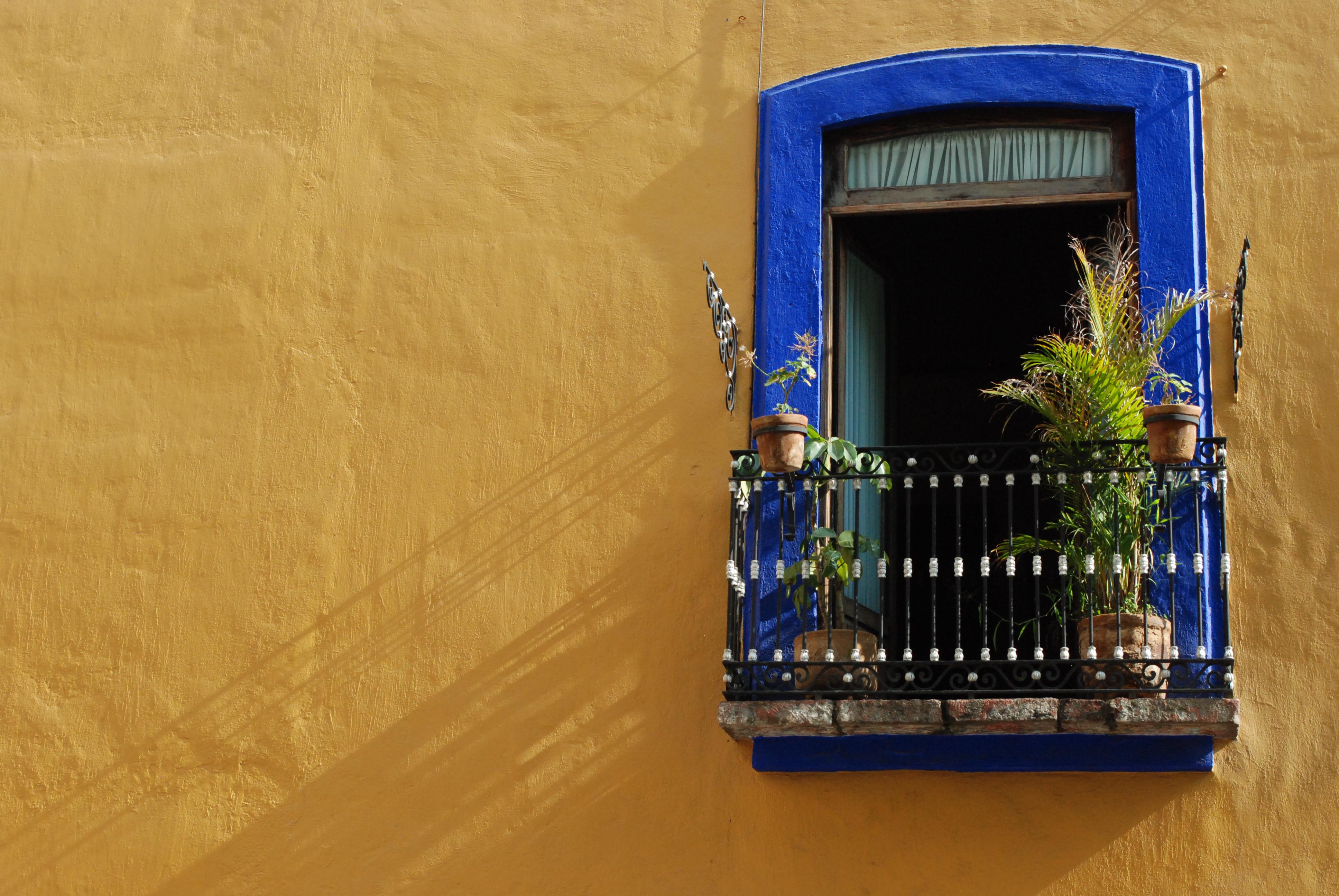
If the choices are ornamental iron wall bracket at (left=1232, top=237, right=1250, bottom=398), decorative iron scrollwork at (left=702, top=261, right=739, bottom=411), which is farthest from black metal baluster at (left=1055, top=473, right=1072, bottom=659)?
decorative iron scrollwork at (left=702, top=261, right=739, bottom=411)

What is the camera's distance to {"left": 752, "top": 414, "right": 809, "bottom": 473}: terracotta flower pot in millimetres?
5305

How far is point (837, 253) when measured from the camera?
6.09 meters

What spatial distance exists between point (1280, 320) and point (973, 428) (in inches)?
173

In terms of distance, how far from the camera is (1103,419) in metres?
A: 5.36

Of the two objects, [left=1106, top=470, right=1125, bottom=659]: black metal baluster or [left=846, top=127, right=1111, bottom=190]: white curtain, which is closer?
[left=1106, top=470, right=1125, bottom=659]: black metal baluster

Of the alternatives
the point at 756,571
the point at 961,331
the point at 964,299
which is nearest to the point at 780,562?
the point at 756,571

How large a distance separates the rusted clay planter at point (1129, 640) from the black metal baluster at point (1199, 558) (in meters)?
0.09

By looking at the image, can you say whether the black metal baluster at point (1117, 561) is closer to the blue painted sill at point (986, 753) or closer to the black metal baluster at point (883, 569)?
the blue painted sill at point (986, 753)

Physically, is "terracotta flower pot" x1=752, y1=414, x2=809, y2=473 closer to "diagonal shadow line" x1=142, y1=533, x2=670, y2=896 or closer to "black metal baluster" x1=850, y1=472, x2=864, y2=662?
"black metal baluster" x1=850, y1=472, x2=864, y2=662

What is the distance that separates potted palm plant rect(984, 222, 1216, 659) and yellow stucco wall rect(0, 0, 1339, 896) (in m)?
0.35

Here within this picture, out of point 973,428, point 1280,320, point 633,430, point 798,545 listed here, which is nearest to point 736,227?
point 633,430

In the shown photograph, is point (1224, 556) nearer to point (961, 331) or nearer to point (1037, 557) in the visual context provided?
point (1037, 557)

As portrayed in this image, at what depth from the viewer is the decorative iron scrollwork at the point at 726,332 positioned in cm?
550

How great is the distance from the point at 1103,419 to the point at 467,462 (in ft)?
6.67
